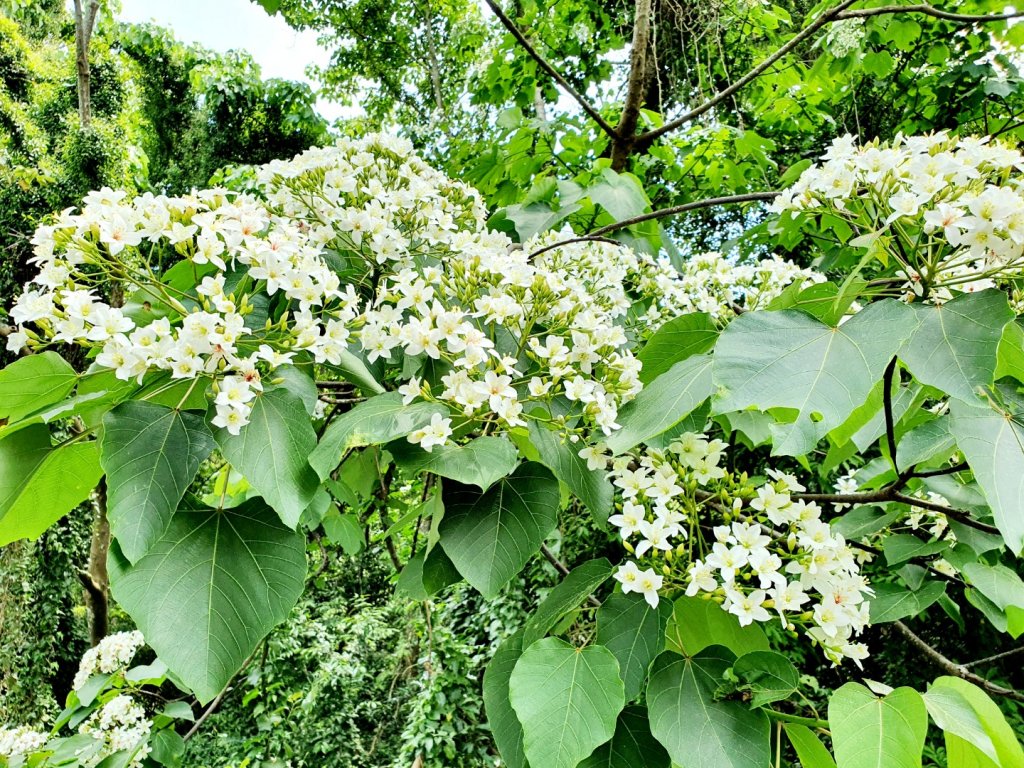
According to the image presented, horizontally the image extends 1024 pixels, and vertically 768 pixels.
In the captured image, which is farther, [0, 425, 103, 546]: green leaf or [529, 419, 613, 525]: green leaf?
[529, 419, 613, 525]: green leaf

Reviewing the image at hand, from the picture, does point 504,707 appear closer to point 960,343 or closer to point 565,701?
point 565,701

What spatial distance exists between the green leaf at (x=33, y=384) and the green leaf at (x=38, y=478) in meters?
0.04

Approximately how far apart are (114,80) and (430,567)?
1563 centimetres

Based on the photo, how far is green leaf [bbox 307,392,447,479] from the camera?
811 millimetres

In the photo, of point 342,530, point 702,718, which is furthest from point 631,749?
point 342,530

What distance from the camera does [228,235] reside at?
927 millimetres

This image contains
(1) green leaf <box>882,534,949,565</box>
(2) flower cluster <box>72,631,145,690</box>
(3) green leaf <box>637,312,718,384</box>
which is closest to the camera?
(3) green leaf <box>637,312,718,384</box>

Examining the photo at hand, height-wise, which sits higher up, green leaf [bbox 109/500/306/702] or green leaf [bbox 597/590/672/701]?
green leaf [bbox 109/500/306/702]

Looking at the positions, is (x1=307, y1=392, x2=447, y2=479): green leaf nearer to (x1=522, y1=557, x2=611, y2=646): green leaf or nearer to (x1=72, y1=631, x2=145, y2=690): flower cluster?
(x1=522, y1=557, x2=611, y2=646): green leaf

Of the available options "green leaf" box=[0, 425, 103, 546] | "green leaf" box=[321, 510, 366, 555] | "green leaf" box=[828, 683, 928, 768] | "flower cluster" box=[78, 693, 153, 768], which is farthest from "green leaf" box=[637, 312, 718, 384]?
"flower cluster" box=[78, 693, 153, 768]

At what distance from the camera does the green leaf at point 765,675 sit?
0.76 meters

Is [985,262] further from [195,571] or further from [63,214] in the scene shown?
[63,214]

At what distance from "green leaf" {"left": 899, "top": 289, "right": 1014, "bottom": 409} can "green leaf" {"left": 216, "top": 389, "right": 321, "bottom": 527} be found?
2.30 feet

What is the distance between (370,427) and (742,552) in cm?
50
